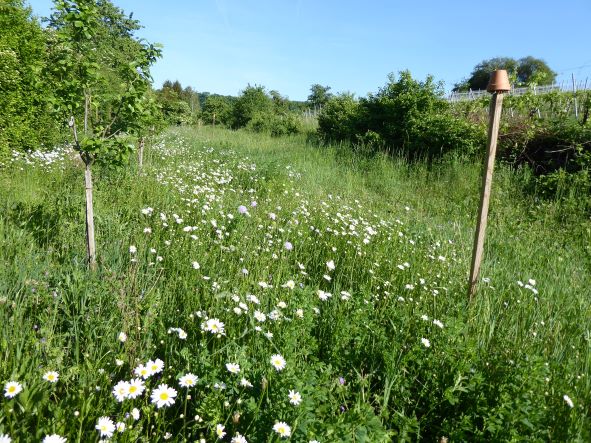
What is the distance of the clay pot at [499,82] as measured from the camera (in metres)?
2.72

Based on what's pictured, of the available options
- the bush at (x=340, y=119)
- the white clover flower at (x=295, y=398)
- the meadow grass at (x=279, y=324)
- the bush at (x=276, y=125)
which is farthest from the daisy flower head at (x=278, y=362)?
the bush at (x=276, y=125)

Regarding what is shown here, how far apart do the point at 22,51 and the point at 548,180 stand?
32.3 ft

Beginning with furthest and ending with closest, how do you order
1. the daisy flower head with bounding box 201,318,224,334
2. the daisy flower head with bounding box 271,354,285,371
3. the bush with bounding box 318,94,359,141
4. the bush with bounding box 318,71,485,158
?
the bush with bounding box 318,94,359,141, the bush with bounding box 318,71,485,158, the daisy flower head with bounding box 201,318,224,334, the daisy flower head with bounding box 271,354,285,371

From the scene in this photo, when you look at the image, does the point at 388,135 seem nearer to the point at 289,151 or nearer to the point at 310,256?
the point at 289,151

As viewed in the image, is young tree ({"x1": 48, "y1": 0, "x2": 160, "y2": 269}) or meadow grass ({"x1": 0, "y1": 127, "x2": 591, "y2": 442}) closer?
meadow grass ({"x1": 0, "y1": 127, "x2": 591, "y2": 442})

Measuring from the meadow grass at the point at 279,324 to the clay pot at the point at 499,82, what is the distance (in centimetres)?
150

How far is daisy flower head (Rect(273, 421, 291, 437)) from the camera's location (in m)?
1.43

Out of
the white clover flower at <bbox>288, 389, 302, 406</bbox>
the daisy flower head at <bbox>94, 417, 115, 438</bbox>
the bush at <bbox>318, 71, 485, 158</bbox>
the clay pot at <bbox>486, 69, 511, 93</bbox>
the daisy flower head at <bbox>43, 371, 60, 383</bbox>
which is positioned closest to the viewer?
A: the daisy flower head at <bbox>94, 417, 115, 438</bbox>

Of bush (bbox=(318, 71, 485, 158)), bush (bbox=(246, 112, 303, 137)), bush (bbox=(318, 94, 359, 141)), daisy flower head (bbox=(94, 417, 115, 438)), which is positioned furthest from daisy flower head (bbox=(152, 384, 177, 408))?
bush (bbox=(246, 112, 303, 137))

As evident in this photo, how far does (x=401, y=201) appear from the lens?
278 inches

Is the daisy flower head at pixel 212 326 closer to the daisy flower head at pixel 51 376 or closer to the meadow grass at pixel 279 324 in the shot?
the meadow grass at pixel 279 324

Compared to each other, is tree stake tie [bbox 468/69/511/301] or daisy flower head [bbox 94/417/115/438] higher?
tree stake tie [bbox 468/69/511/301]

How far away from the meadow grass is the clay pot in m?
1.50

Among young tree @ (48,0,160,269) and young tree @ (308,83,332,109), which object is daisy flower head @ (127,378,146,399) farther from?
young tree @ (308,83,332,109)
